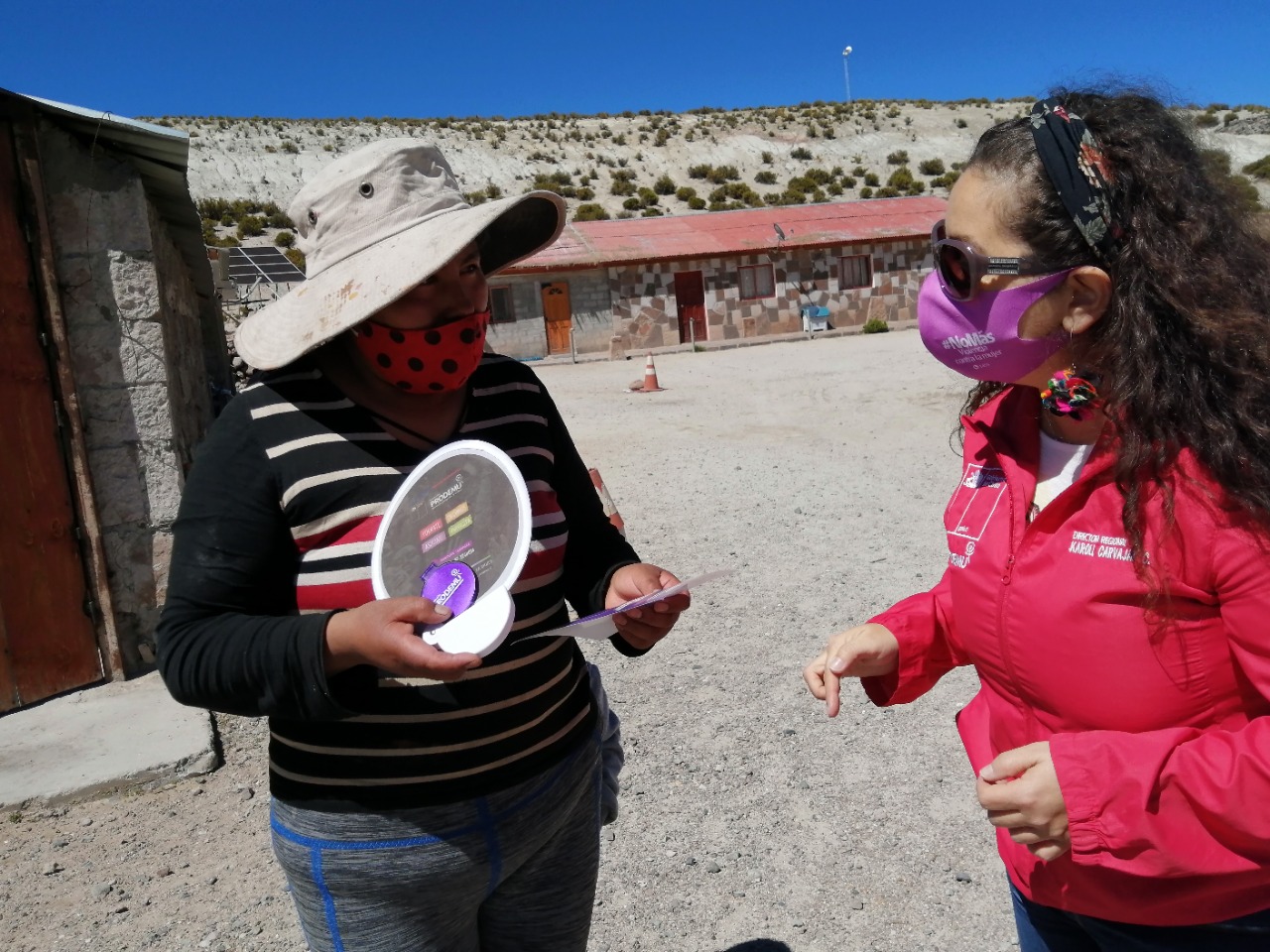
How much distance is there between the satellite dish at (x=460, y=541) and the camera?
1218 mm

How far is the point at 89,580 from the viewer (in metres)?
4.55

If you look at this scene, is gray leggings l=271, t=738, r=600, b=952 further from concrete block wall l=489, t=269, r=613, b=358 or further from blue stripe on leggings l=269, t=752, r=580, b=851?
concrete block wall l=489, t=269, r=613, b=358

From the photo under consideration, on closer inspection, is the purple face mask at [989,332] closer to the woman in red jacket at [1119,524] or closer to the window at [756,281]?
the woman in red jacket at [1119,524]

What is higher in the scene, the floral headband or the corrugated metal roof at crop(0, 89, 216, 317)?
the corrugated metal roof at crop(0, 89, 216, 317)

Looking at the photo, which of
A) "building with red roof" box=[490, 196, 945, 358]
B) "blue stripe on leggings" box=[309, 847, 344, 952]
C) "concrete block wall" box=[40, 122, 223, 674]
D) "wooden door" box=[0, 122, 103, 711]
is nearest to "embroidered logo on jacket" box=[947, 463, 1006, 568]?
"blue stripe on leggings" box=[309, 847, 344, 952]

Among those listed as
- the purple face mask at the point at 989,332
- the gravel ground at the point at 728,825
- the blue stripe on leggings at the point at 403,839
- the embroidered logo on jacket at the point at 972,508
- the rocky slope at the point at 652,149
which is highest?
the rocky slope at the point at 652,149

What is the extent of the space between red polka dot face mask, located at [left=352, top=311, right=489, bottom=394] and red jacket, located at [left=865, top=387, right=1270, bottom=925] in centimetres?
93

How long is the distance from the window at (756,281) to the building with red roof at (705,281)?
34 millimetres

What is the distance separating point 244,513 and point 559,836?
0.83 meters

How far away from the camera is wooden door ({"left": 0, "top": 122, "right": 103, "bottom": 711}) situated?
4.29 meters

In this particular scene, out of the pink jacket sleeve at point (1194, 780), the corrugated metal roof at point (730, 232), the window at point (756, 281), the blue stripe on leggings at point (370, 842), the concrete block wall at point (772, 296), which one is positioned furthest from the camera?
the window at point (756, 281)

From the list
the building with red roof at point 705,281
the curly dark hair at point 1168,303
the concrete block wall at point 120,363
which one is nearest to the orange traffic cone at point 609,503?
the curly dark hair at point 1168,303

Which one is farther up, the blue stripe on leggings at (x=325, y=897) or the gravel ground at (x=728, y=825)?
the blue stripe on leggings at (x=325, y=897)

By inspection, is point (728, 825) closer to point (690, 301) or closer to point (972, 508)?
point (972, 508)
